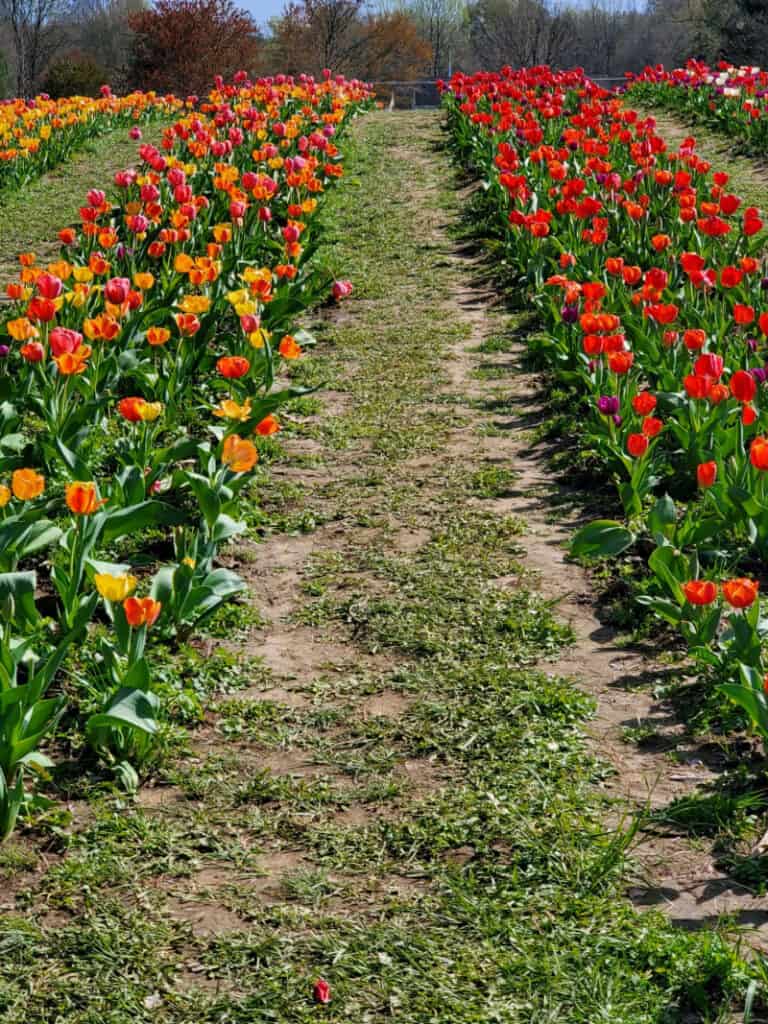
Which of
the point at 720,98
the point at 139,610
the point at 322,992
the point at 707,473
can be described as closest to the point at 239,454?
the point at 139,610

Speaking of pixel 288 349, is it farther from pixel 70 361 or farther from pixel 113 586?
pixel 113 586

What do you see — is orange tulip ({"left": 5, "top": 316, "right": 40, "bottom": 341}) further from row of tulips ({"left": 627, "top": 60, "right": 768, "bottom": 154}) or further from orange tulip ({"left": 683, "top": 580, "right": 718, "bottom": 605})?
row of tulips ({"left": 627, "top": 60, "right": 768, "bottom": 154})

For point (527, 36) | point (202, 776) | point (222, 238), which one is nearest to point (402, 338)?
point (222, 238)

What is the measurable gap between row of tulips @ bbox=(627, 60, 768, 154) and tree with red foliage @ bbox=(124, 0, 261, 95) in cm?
1073

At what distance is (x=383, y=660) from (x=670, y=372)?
92.9 inches

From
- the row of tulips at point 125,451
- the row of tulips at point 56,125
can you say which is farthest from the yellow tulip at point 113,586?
the row of tulips at point 56,125

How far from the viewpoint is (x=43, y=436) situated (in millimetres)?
4914

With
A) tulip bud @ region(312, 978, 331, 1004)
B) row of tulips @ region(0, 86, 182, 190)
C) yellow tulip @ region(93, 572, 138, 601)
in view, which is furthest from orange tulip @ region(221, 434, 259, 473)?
row of tulips @ region(0, 86, 182, 190)

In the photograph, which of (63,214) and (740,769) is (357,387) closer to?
(740,769)

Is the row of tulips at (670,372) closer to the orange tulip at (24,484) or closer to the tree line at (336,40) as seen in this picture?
the orange tulip at (24,484)

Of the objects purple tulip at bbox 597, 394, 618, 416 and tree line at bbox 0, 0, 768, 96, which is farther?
tree line at bbox 0, 0, 768, 96

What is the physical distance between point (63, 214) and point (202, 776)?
9141mm

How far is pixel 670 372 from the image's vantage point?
17.5ft

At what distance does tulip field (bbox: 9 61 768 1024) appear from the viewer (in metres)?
2.56
